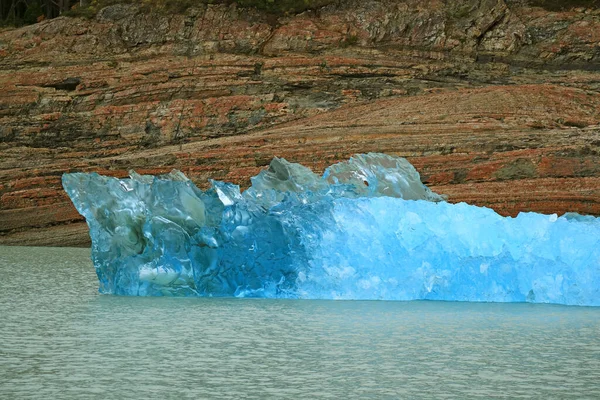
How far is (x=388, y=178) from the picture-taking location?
53.9 feet

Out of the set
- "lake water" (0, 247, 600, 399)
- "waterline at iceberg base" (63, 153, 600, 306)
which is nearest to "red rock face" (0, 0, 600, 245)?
"waterline at iceberg base" (63, 153, 600, 306)

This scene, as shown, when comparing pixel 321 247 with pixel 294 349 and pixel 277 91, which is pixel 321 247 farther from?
pixel 277 91

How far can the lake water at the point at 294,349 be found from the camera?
6781mm

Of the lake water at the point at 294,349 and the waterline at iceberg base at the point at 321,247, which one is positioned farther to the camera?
the waterline at iceberg base at the point at 321,247

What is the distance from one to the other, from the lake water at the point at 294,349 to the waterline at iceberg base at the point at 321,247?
0.58 m

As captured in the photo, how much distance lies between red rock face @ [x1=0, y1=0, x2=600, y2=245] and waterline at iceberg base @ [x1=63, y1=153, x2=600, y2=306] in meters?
16.6

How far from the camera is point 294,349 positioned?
27.3ft

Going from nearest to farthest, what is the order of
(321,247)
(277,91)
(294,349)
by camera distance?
(294,349) < (321,247) < (277,91)

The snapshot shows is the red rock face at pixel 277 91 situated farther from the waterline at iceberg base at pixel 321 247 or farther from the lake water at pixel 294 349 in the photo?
the lake water at pixel 294 349

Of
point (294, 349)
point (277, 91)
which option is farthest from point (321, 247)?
point (277, 91)

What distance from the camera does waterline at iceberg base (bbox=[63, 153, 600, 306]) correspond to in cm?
1294

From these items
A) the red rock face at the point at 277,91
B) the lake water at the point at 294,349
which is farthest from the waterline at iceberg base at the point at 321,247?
the red rock face at the point at 277,91

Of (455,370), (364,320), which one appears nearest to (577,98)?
(364,320)

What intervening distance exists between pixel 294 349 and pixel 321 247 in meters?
4.99
